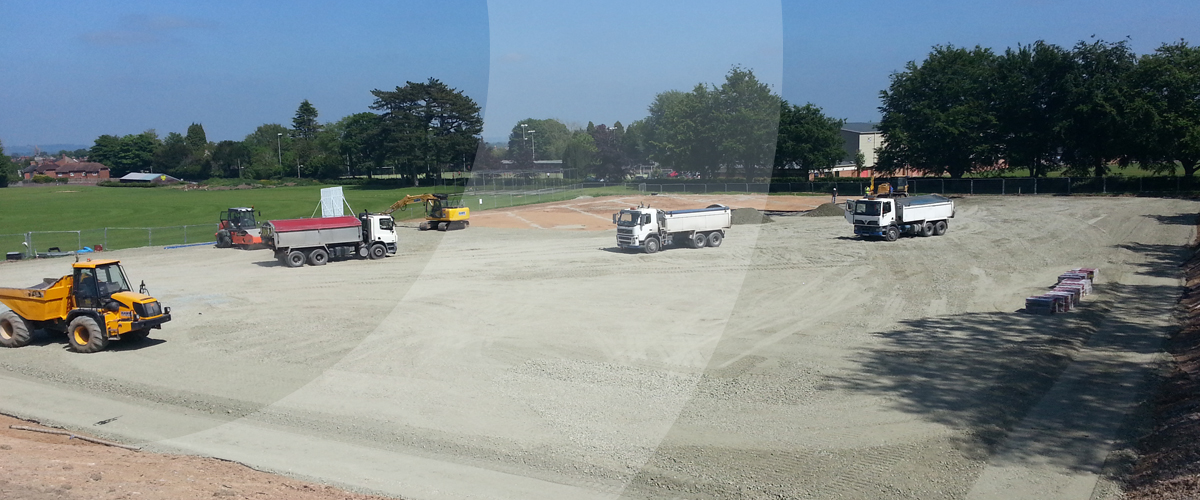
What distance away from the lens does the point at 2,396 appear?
14203 mm

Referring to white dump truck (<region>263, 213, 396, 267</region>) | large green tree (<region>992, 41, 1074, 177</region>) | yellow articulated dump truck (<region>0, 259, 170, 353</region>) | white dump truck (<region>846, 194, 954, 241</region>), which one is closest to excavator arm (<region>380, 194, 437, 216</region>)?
white dump truck (<region>263, 213, 396, 267</region>)

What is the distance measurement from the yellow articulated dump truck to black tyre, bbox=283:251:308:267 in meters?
13.3

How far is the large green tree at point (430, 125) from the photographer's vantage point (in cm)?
4222

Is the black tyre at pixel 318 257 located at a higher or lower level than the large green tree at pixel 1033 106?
lower

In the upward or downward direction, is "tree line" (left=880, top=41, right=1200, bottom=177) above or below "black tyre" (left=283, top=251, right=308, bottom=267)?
above

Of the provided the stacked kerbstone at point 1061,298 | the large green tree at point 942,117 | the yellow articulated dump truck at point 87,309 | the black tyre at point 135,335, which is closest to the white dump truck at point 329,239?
the black tyre at point 135,335

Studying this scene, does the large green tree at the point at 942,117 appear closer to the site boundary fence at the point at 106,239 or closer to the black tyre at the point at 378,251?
the black tyre at the point at 378,251

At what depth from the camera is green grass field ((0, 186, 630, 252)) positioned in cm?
Answer: 4506

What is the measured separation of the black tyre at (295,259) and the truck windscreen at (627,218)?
12998 millimetres

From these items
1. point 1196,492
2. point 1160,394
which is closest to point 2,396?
point 1196,492

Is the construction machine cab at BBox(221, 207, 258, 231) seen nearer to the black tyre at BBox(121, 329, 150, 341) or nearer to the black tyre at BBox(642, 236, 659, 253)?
the black tyre at BBox(642, 236, 659, 253)

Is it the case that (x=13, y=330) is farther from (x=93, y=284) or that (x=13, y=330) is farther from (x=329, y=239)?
(x=329, y=239)

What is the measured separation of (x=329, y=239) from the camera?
32.3 m

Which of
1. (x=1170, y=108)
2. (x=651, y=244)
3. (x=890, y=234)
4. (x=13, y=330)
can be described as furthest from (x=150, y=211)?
(x=1170, y=108)
